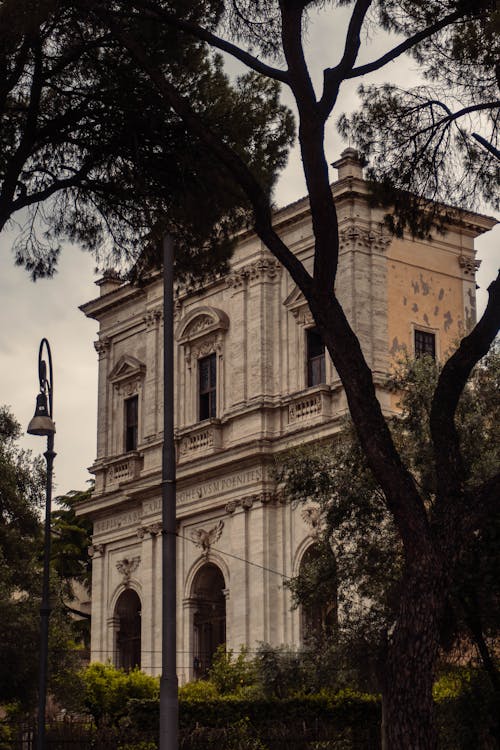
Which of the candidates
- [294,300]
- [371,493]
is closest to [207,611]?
[294,300]

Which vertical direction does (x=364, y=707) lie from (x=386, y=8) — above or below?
below

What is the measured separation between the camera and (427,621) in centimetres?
1273

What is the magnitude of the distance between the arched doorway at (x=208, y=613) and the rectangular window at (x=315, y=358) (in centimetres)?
542

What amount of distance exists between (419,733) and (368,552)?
9351mm

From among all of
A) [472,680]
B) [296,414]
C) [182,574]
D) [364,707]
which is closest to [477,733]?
[472,680]

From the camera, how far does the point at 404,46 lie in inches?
587

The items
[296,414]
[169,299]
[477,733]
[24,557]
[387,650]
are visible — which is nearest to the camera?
[387,650]

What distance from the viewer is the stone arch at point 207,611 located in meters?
35.1

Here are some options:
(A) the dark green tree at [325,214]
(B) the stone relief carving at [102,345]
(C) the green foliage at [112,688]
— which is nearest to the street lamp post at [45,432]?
(A) the dark green tree at [325,214]

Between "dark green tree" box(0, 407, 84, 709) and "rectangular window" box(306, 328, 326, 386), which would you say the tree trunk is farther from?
"rectangular window" box(306, 328, 326, 386)

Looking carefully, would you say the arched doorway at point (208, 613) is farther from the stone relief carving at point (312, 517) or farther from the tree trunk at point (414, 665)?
the tree trunk at point (414, 665)

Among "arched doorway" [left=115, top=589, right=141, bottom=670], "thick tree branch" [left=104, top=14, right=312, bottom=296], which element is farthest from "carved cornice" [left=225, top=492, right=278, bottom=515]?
"thick tree branch" [left=104, top=14, right=312, bottom=296]

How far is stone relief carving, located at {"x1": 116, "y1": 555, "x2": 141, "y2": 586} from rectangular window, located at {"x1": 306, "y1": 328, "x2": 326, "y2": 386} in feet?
25.0

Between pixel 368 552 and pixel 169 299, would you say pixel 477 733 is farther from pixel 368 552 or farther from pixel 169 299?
pixel 169 299
